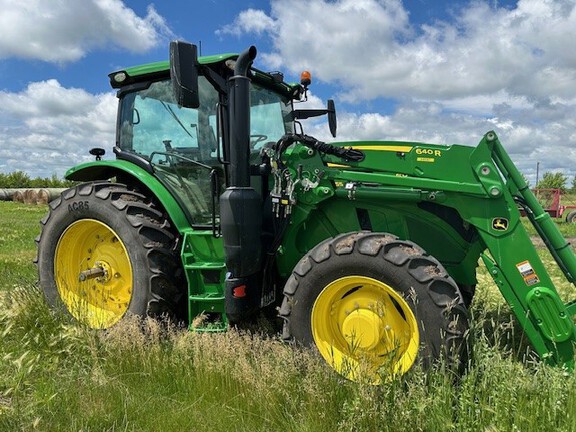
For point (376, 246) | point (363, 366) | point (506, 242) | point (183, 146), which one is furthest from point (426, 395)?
point (183, 146)

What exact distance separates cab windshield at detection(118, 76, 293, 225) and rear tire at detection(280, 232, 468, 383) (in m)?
1.32

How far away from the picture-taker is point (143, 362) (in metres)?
3.65

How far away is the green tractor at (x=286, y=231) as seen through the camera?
3.27m

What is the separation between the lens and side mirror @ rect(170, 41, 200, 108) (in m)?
3.46

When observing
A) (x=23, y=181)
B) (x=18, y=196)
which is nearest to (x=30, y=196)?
(x=18, y=196)

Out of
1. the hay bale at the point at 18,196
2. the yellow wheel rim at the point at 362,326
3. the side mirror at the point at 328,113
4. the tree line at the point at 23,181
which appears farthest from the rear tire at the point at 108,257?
the tree line at the point at 23,181

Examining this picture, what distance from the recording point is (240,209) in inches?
147

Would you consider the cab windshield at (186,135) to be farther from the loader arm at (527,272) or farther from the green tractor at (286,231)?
the loader arm at (527,272)

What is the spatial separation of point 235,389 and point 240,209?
4.20 ft

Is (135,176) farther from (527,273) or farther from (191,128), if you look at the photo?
(527,273)

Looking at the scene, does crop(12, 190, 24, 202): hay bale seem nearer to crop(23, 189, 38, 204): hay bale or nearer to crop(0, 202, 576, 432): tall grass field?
crop(23, 189, 38, 204): hay bale

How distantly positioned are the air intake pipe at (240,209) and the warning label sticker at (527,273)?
187 cm

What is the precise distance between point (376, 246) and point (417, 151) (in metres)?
0.89

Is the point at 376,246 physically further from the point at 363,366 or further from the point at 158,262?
the point at 158,262
